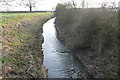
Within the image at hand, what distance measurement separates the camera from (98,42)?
21.3m

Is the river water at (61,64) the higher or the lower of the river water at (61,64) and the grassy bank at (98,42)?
the lower

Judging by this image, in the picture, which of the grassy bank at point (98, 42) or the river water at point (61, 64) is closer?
the grassy bank at point (98, 42)

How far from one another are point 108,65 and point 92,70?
194 centimetres

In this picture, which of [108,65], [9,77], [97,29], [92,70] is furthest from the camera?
[97,29]

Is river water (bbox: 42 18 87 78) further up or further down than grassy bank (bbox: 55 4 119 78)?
further down

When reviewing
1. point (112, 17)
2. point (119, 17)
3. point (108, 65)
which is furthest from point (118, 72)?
point (112, 17)

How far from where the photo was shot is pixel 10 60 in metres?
17.0

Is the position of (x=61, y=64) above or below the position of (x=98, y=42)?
below

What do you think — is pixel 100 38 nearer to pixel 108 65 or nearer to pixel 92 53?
pixel 92 53

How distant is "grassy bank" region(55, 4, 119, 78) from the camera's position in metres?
17.1

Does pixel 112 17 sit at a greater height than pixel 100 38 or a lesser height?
greater

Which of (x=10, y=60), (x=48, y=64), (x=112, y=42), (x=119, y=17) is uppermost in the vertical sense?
(x=119, y=17)

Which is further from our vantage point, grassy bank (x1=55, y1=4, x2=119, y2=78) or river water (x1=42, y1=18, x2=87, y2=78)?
river water (x1=42, y1=18, x2=87, y2=78)

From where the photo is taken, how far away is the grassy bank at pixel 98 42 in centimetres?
1712
